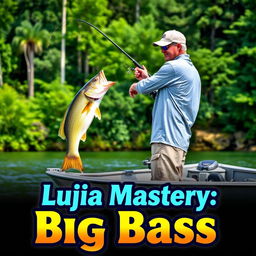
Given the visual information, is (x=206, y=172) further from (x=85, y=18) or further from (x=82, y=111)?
(x=85, y=18)

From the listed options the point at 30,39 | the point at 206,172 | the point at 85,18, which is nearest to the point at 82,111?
the point at 206,172

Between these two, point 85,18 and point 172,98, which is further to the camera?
point 85,18

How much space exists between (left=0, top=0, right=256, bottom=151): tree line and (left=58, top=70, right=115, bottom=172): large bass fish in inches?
1038

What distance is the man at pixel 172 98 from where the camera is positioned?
5.92m

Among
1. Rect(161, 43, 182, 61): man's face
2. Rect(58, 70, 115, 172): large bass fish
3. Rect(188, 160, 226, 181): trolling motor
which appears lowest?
Rect(188, 160, 226, 181): trolling motor

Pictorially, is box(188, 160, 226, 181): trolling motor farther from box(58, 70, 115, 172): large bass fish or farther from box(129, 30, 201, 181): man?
box(58, 70, 115, 172): large bass fish

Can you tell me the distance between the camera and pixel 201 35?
127ft

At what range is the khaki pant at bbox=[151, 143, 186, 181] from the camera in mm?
6012

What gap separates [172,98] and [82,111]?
3.28 feet

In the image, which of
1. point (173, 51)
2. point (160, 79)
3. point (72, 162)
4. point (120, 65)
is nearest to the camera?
point (160, 79)

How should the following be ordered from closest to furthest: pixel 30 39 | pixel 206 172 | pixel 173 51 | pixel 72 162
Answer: pixel 173 51
pixel 72 162
pixel 206 172
pixel 30 39

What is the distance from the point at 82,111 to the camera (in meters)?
6.25

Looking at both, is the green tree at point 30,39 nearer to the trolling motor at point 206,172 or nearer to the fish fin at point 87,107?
the trolling motor at point 206,172

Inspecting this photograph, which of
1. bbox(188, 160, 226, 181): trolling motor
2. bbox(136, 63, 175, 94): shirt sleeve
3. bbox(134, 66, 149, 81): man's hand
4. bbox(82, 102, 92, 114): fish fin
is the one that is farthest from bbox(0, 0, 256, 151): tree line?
bbox(136, 63, 175, 94): shirt sleeve
